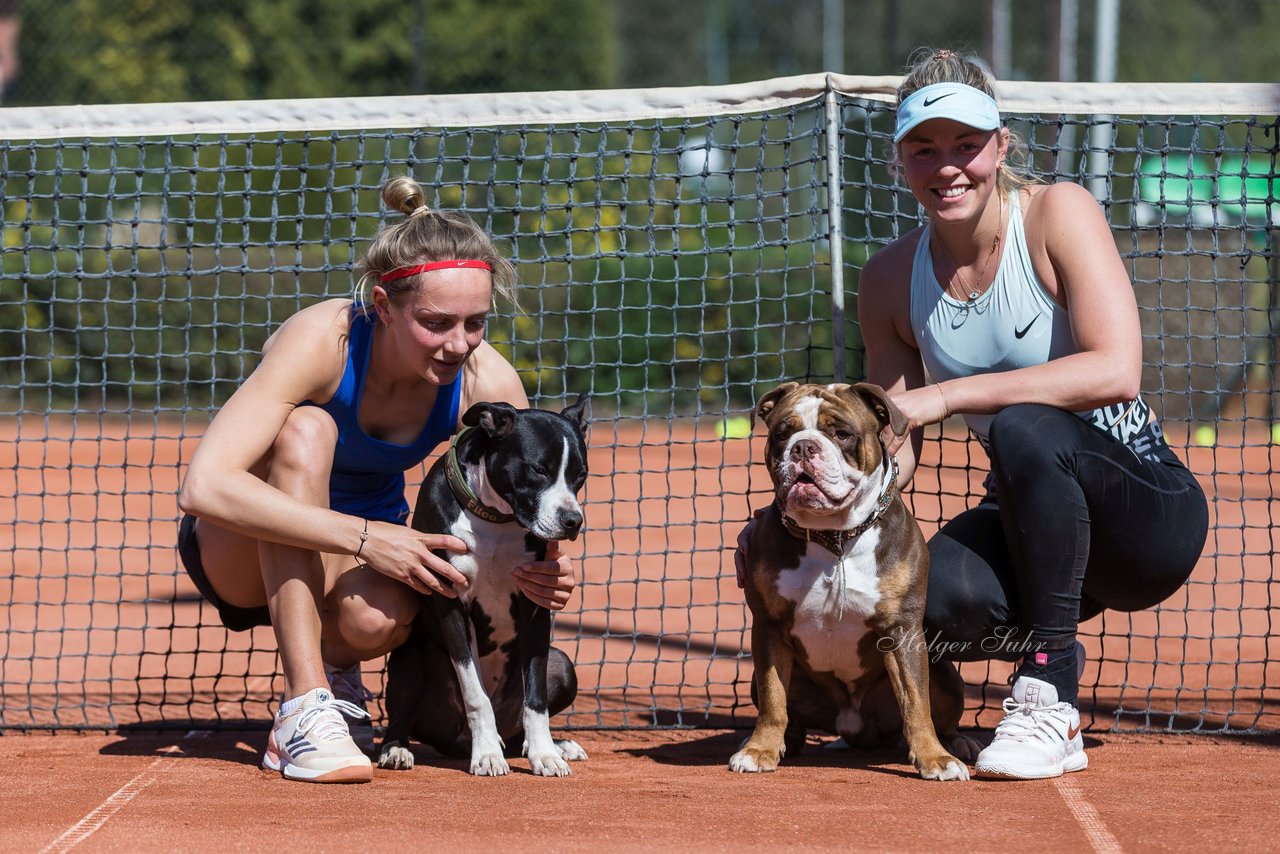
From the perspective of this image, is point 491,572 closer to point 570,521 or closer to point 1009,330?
point 570,521

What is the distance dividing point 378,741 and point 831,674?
148 cm

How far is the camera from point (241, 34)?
27641mm

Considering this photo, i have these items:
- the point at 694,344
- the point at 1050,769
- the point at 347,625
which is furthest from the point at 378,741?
the point at 694,344

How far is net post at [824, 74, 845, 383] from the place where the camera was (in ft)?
15.8

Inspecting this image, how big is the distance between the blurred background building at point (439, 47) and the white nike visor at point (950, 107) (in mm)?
17175

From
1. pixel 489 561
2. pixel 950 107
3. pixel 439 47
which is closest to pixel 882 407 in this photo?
pixel 950 107

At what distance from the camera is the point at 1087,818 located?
349 centimetres

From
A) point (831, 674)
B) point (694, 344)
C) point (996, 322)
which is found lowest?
point (831, 674)

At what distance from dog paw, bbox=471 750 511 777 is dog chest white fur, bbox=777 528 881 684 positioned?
89 cm

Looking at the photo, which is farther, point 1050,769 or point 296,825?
point 1050,769

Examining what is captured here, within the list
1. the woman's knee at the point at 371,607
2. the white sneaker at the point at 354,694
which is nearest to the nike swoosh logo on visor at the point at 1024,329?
the woman's knee at the point at 371,607

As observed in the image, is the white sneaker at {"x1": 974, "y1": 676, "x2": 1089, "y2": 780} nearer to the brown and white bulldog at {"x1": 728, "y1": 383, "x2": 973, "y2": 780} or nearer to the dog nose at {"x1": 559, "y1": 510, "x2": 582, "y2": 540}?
the brown and white bulldog at {"x1": 728, "y1": 383, "x2": 973, "y2": 780}

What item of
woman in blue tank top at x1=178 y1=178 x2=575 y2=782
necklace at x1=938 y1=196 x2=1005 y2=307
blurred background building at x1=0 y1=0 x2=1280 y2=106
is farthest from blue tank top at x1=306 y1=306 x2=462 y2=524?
blurred background building at x1=0 y1=0 x2=1280 y2=106

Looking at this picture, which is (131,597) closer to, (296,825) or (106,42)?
(296,825)
